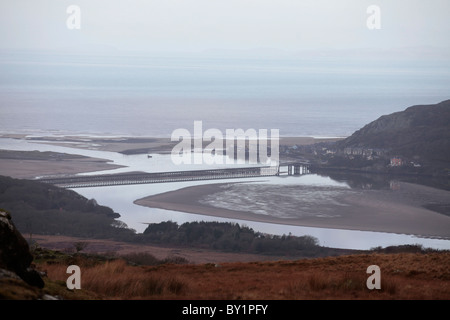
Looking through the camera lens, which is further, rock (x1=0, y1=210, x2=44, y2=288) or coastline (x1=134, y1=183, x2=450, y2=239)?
coastline (x1=134, y1=183, x2=450, y2=239)

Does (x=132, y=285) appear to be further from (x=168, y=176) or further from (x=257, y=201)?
(x=168, y=176)

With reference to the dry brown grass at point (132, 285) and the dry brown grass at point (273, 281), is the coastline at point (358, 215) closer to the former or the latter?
the dry brown grass at point (273, 281)

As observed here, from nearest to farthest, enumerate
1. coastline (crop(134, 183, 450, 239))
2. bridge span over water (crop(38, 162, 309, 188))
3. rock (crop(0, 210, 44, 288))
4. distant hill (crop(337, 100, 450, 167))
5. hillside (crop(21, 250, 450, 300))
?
1. rock (crop(0, 210, 44, 288))
2. hillside (crop(21, 250, 450, 300))
3. coastline (crop(134, 183, 450, 239))
4. bridge span over water (crop(38, 162, 309, 188))
5. distant hill (crop(337, 100, 450, 167))

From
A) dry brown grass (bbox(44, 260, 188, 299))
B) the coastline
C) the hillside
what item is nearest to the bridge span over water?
the coastline

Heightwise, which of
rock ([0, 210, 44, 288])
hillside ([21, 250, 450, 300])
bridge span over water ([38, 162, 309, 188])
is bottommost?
bridge span over water ([38, 162, 309, 188])

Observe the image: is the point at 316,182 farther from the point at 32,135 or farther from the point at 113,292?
the point at 113,292

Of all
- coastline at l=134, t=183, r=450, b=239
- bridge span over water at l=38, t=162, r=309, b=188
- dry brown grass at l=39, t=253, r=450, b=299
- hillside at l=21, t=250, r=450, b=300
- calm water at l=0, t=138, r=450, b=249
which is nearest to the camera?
hillside at l=21, t=250, r=450, b=300

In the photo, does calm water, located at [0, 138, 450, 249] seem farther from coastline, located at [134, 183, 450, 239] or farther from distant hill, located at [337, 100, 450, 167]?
distant hill, located at [337, 100, 450, 167]
